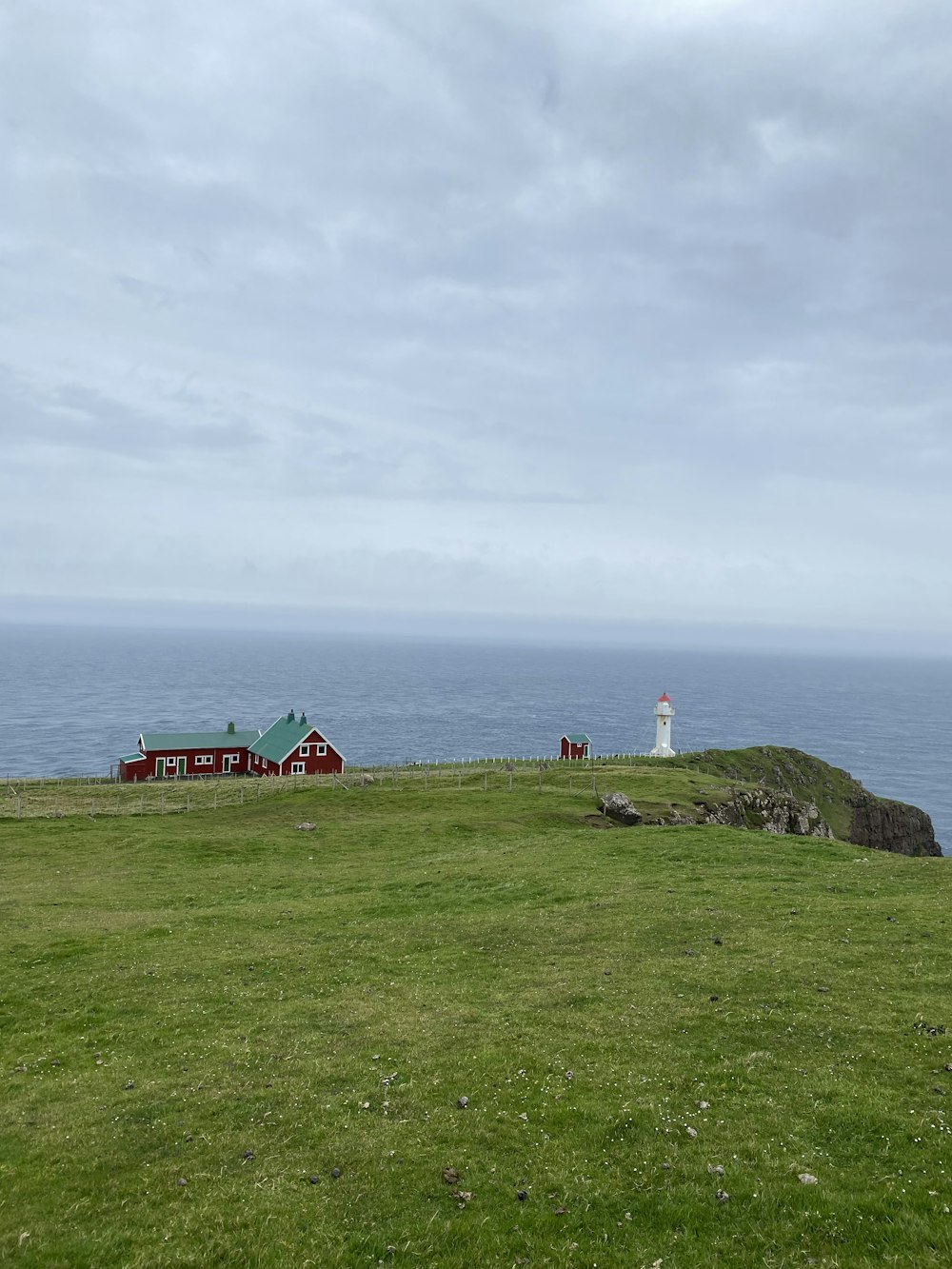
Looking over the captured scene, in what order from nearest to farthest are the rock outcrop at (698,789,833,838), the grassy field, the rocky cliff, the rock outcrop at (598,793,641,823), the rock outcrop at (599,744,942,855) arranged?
the grassy field, the rock outcrop at (598,793,641,823), the rock outcrop at (698,789,833,838), the rock outcrop at (599,744,942,855), the rocky cliff

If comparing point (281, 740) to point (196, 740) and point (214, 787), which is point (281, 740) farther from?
point (214, 787)

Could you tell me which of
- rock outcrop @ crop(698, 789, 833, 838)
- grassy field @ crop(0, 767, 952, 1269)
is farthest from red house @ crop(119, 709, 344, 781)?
grassy field @ crop(0, 767, 952, 1269)

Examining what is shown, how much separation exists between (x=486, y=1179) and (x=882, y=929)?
18143 millimetres

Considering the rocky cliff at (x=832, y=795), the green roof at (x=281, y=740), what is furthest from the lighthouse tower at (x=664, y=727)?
the green roof at (x=281, y=740)

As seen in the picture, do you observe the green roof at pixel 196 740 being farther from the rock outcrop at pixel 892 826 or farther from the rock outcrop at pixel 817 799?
the rock outcrop at pixel 892 826

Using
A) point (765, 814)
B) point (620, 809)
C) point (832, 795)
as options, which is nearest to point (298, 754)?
point (620, 809)

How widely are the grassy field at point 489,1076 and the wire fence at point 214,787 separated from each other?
29769 mm

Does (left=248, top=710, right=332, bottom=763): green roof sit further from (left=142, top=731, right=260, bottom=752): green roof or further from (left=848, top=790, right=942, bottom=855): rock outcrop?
(left=848, top=790, right=942, bottom=855): rock outcrop

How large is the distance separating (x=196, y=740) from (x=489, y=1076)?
86.0 m

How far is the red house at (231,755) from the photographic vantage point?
88750 mm

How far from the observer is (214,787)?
72938mm

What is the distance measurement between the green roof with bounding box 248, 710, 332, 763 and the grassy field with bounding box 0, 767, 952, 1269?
55393mm

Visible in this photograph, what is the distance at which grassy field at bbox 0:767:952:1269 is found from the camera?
10648 mm

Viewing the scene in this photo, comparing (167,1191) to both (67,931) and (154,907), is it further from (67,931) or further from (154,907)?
(154,907)
